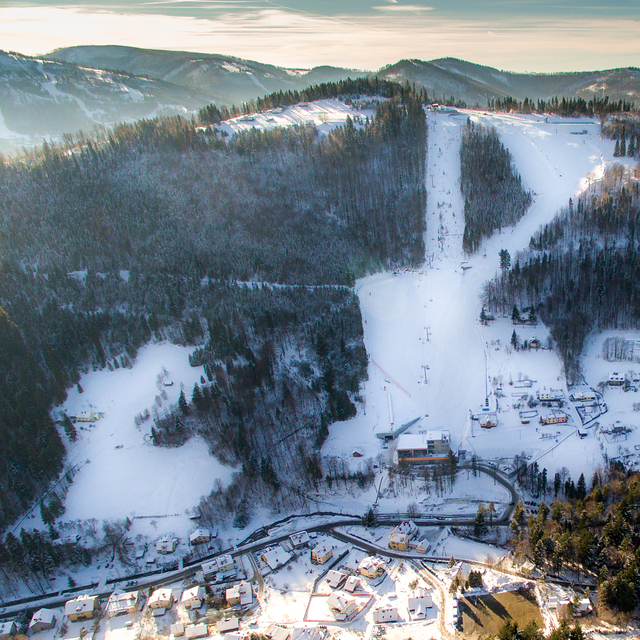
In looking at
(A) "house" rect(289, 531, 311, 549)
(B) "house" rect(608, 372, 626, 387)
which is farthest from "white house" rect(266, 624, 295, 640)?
(B) "house" rect(608, 372, 626, 387)

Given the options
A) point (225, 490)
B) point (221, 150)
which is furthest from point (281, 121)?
point (225, 490)

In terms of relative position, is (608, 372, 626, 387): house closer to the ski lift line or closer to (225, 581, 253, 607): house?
the ski lift line

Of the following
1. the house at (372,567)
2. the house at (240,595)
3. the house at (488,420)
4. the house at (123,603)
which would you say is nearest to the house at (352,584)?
the house at (372,567)

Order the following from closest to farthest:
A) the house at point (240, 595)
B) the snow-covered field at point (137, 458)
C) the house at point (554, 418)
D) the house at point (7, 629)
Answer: the house at point (7, 629) < the house at point (240, 595) < the snow-covered field at point (137, 458) < the house at point (554, 418)

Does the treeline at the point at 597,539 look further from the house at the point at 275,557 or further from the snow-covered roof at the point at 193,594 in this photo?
the snow-covered roof at the point at 193,594

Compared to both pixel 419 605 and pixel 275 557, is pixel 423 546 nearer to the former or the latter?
pixel 419 605

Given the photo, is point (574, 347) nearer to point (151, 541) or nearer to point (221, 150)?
point (151, 541)
